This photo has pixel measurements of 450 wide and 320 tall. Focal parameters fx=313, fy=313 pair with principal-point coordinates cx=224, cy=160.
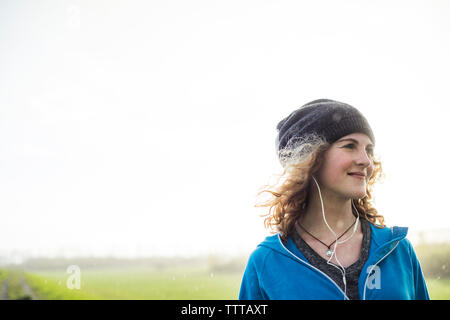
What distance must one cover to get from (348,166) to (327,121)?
28cm

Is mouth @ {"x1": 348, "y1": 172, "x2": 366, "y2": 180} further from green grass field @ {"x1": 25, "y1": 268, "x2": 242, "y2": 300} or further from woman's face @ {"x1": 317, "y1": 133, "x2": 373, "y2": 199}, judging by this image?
green grass field @ {"x1": 25, "y1": 268, "x2": 242, "y2": 300}

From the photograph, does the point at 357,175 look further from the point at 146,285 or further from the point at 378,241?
the point at 146,285

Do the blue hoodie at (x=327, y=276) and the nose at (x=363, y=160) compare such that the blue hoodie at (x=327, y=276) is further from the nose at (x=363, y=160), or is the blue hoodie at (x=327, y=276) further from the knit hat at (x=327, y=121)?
the knit hat at (x=327, y=121)

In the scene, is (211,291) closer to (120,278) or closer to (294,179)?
(120,278)

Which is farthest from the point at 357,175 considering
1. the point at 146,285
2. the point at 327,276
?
the point at 146,285

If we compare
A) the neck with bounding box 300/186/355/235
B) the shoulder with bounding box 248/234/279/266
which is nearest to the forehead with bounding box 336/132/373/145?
the neck with bounding box 300/186/355/235

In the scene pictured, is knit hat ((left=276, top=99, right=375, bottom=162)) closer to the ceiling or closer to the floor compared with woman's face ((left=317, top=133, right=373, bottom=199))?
closer to the ceiling

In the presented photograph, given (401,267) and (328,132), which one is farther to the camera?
Result: (328,132)

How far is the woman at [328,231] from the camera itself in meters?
1.62

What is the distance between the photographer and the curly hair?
1822mm

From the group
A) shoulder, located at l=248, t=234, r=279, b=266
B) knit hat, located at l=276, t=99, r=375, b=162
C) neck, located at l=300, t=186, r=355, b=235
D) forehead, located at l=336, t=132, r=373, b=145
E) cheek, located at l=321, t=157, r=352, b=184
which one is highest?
knit hat, located at l=276, t=99, r=375, b=162

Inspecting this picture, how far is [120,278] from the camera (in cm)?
2631
